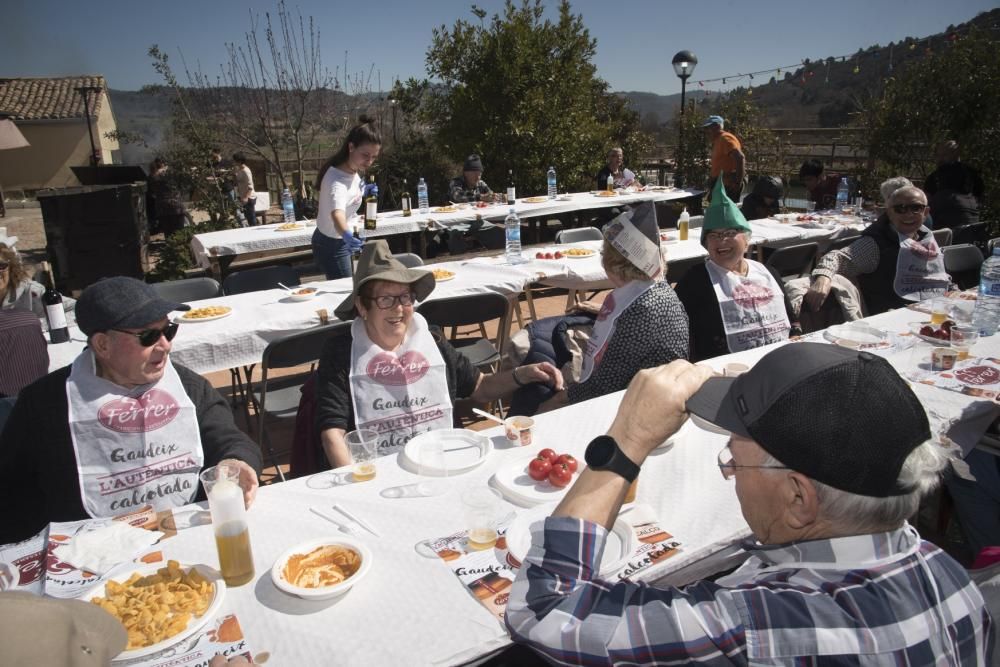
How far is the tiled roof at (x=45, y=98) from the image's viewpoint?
3086 centimetres

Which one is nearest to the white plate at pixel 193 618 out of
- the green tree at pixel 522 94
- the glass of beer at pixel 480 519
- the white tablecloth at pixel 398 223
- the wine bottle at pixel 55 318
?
the glass of beer at pixel 480 519

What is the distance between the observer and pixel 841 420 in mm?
1062

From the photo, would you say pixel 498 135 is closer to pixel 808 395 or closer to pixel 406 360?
pixel 406 360

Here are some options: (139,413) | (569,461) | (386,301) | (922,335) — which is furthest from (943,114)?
(139,413)

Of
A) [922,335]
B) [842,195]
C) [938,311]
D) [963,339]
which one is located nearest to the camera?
[963,339]

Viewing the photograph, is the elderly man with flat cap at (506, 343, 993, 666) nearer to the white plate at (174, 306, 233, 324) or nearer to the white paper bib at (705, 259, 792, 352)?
the white paper bib at (705, 259, 792, 352)

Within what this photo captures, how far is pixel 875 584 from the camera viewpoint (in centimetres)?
105

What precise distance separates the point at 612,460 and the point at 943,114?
33.7ft

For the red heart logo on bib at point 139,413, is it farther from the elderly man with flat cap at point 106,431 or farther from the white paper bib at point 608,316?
the white paper bib at point 608,316

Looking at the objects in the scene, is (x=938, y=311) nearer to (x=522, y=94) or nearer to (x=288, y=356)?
(x=288, y=356)

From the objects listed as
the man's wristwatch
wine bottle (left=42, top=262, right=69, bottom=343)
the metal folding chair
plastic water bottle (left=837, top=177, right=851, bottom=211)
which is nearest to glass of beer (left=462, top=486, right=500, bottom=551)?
the man's wristwatch

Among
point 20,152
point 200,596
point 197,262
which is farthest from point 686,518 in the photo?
point 20,152

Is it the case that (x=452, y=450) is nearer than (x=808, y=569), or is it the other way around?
(x=808, y=569)

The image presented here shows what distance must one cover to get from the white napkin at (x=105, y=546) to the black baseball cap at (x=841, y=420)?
170 centimetres
